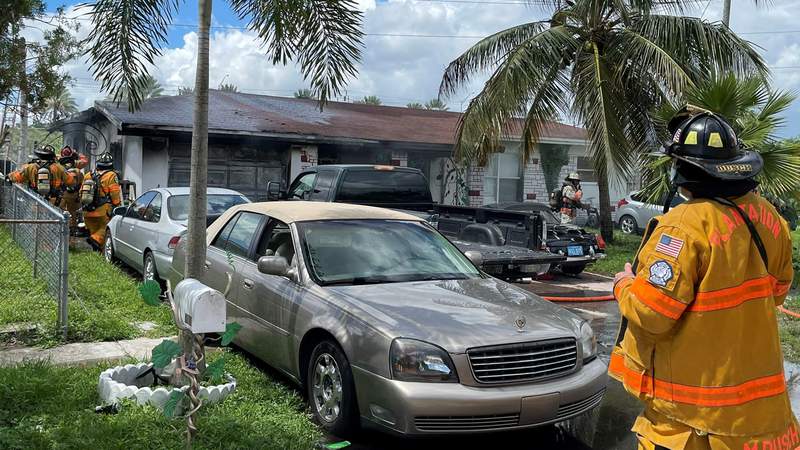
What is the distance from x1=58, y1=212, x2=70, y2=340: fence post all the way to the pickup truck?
4.99m

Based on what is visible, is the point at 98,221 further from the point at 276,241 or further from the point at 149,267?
the point at 276,241

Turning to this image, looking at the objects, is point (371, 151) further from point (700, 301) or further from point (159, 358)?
point (700, 301)

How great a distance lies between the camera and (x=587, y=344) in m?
4.59

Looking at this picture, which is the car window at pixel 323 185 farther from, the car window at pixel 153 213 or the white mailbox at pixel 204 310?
the white mailbox at pixel 204 310

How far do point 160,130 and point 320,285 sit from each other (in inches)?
427

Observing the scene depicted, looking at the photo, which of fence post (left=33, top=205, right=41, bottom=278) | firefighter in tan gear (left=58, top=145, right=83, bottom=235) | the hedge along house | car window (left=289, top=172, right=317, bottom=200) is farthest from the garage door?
fence post (left=33, top=205, right=41, bottom=278)

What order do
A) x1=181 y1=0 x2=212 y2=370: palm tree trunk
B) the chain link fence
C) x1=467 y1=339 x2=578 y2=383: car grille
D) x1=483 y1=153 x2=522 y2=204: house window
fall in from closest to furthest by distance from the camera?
x1=467 y1=339 x2=578 y2=383: car grille < x1=181 y1=0 x2=212 y2=370: palm tree trunk < the chain link fence < x1=483 y1=153 x2=522 y2=204: house window

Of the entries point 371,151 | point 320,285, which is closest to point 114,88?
point 320,285

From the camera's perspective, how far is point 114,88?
577 centimetres

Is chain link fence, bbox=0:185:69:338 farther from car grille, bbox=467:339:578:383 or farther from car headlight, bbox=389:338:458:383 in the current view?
car grille, bbox=467:339:578:383

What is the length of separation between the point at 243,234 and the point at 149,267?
349 centimetres

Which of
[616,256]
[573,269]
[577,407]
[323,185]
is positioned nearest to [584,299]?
[573,269]

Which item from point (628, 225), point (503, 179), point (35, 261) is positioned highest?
point (503, 179)

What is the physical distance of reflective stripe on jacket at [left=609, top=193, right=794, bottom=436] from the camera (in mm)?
2436
